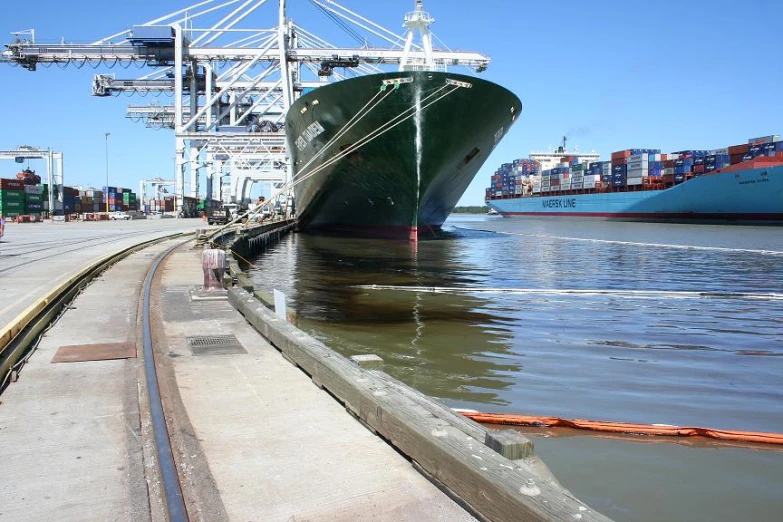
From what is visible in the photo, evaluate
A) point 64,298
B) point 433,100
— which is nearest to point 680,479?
point 64,298

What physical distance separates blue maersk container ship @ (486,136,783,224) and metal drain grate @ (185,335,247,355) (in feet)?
191

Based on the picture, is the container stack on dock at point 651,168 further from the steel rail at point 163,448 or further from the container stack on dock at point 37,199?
the steel rail at point 163,448

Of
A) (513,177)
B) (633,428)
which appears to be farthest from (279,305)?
(513,177)

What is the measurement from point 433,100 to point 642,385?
64.4 feet

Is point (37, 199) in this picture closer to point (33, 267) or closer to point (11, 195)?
A: point (11, 195)

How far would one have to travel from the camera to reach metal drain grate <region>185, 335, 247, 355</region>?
6.86 metres

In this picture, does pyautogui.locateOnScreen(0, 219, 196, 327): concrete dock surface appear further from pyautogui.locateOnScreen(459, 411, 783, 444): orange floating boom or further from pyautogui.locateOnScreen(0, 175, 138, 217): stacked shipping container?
pyautogui.locateOnScreen(0, 175, 138, 217): stacked shipping container

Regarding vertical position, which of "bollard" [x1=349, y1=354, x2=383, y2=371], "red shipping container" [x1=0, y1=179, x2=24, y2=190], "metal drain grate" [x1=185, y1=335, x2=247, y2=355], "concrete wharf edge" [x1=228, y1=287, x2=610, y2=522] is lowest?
"metal drain grate" [x1=185, y1=335, x2=247, y2=355]

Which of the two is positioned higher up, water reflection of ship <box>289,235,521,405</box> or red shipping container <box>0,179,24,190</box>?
red shipping container <box>0,179,24,190</box>

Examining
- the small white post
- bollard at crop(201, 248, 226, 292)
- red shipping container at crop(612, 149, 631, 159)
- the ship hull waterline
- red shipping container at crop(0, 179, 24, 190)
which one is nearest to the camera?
the small white post

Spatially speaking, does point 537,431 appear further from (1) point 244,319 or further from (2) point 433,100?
(2) point 433,100

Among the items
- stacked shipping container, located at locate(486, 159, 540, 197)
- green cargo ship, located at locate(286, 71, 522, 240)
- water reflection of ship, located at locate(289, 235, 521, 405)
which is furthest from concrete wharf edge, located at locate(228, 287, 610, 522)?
stacked shipping container, located at locate(486, 159, 540, 197)

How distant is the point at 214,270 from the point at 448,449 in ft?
26.1

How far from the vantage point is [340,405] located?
5.03m
